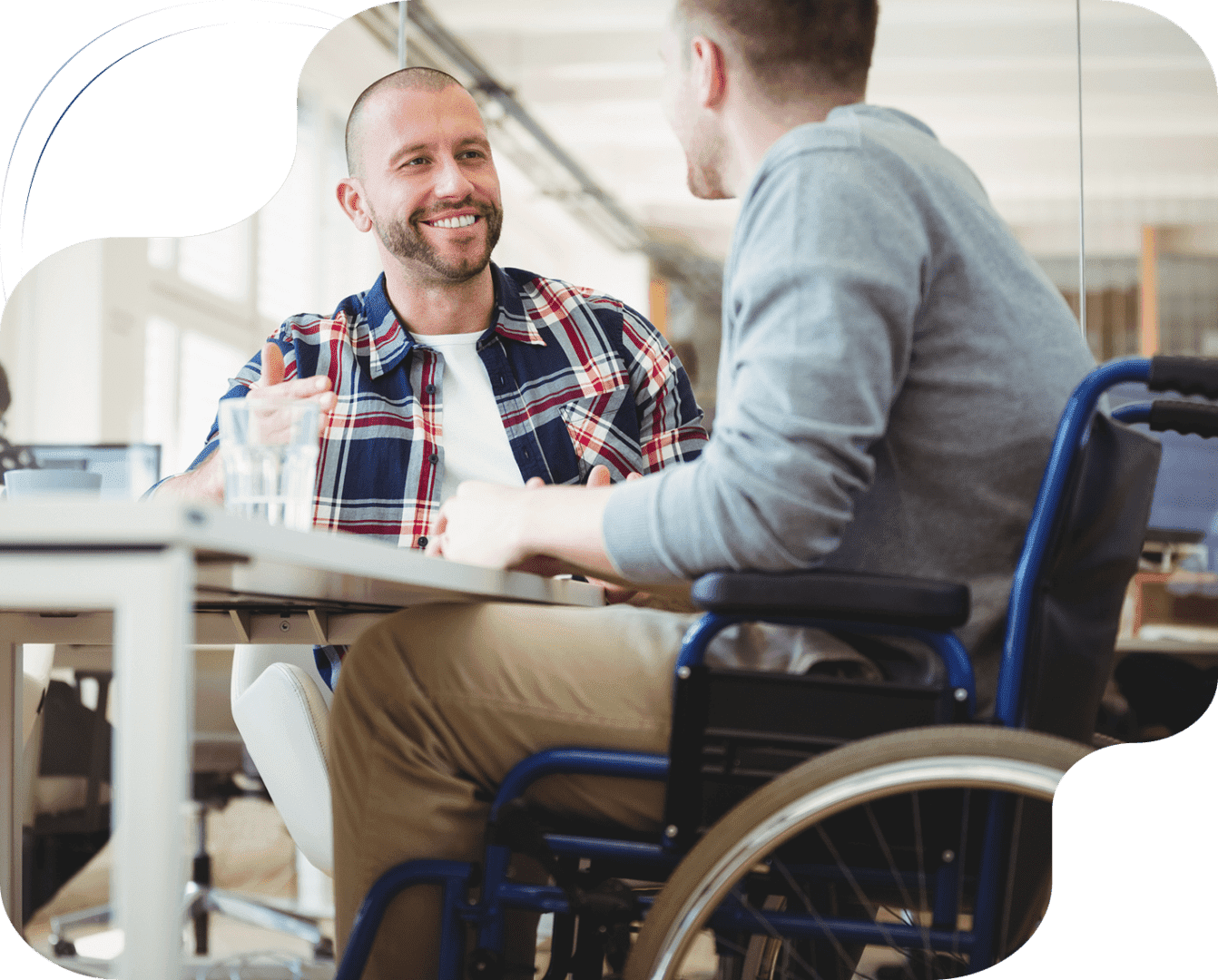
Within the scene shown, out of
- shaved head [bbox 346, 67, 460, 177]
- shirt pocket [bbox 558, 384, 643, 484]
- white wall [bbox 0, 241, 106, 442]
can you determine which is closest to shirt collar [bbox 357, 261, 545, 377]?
shirt pocket [bbox 558, 384, 643, 484]

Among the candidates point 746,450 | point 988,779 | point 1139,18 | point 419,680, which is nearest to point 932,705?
point 988,779

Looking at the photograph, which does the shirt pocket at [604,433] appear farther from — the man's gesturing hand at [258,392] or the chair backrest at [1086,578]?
the chair backrest at [1086,578]

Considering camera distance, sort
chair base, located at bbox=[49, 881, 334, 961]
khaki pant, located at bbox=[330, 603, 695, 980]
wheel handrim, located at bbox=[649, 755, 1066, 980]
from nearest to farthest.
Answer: wheel handrim, located at bbox=[649, 755, 1066, 980], khaki pant, located at bbox=[330, 603, 695, 980], chair base, located at bbox=[49, 881, 334, 961]

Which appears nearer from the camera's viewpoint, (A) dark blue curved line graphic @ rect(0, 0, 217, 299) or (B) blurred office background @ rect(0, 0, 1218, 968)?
(A) dark blue curved line graphic @ rect(0, 0, 217, 299)

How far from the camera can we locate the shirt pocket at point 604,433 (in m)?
1.74

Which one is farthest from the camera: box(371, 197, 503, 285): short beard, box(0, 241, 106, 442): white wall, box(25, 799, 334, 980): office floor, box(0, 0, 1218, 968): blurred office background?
box(0, 241, 106, 442): white wall

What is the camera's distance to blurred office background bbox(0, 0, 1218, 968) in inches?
114

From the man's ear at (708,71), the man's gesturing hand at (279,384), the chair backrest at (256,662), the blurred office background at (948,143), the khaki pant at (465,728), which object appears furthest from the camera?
the blurred office background at (948,143)

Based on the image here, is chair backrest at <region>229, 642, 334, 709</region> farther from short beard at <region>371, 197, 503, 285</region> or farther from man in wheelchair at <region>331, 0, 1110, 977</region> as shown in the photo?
man in wheelchair at <region>331, 0, 1110, 977</region>

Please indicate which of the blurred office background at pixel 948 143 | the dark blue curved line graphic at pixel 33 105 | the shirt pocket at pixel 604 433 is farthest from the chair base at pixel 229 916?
the dark blue curved line graphic at pixel 33 105

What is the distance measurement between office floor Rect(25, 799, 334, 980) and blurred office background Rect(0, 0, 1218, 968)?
0.47m

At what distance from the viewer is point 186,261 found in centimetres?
437

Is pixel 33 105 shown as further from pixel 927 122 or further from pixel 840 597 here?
pixel 927 122

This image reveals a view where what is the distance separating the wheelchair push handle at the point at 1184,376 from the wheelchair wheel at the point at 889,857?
0.80 feet
